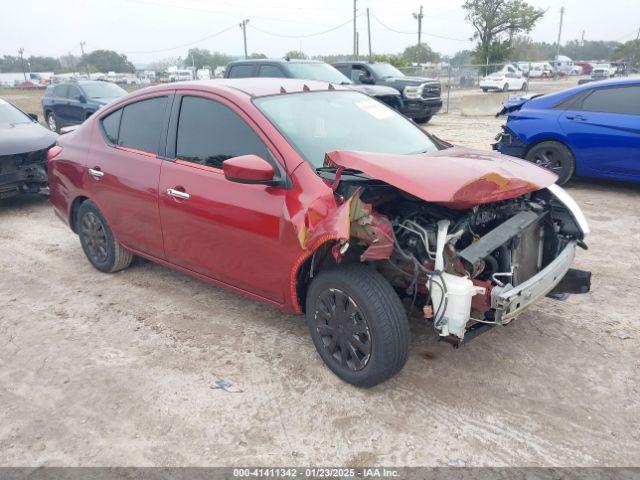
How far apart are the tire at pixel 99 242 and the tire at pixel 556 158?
554 centimetres

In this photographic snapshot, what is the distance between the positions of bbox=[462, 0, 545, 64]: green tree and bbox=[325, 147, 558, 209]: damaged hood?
4494 cm

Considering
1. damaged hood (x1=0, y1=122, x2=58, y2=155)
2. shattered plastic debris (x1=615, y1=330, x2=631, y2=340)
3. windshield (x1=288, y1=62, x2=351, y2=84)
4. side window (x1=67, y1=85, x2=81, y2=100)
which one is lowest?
shattered plastic debris (x1=615, y1=330, x2=631, y2=340)

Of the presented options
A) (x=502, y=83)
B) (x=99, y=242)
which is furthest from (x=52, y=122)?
(x=502, y=83)

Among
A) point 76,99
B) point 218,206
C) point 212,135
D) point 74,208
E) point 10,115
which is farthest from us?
point 76,99

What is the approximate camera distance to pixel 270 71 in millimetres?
11266

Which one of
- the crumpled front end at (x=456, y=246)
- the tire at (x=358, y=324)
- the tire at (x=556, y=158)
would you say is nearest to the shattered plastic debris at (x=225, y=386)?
the tire at (x=358, y=324)

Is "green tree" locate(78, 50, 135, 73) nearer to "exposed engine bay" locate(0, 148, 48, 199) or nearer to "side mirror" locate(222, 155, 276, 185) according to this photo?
"exposed engine bay" locate(0, 148, 48, 199)

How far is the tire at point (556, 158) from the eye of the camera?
714 cm

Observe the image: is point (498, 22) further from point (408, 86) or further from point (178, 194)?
point (178, 194)

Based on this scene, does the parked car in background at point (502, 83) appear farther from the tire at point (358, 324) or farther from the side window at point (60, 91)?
the tire at point (358, 324)

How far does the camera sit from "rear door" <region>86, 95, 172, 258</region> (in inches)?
159

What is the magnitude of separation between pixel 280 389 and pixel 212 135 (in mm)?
1799

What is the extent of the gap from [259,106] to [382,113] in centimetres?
111

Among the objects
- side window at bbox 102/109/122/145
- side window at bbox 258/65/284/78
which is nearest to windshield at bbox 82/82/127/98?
side window at bbox 258/65/284/78
